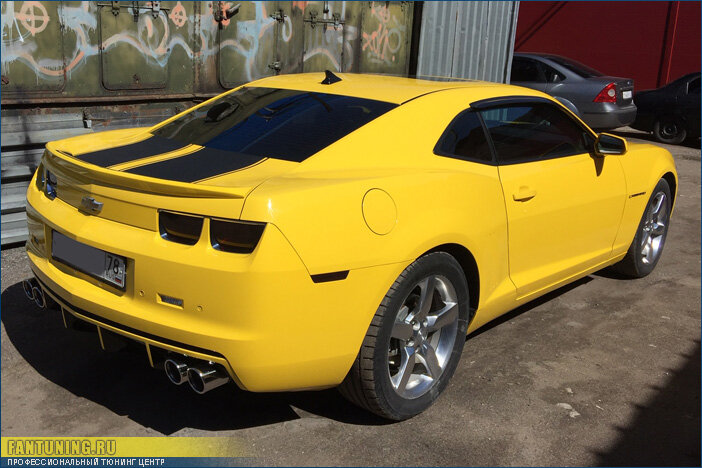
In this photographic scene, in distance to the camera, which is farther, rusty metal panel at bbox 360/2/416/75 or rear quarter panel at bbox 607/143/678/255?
rusty metal panel at bbox 360/2/416/75

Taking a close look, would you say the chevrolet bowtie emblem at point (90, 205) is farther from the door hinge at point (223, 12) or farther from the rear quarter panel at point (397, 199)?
the door hinge at point (223, 12)

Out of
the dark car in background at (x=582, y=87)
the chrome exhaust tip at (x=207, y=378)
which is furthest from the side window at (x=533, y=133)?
the dark car in background at (x=582, y=87)

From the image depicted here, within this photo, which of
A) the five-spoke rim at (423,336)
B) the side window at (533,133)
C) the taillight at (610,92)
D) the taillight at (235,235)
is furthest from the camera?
the taillight at (610,92)

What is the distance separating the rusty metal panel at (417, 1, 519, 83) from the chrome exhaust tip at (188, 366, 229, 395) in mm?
7774

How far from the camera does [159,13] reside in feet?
23.1

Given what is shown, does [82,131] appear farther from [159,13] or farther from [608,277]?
[608,277]

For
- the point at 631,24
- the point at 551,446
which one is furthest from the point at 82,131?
the point at 631,24

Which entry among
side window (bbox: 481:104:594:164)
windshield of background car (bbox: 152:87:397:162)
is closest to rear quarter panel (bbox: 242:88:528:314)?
→ windshield of background car (bbox: 152:87:397:162)

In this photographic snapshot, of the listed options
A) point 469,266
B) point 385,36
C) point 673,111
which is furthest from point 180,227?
point 673,111

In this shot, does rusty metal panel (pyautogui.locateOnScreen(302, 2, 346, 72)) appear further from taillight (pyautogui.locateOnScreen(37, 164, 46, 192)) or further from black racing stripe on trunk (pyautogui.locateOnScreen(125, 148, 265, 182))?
black racing stripe on trunk (pyautogui.locateOnScreen(125, 148, 265, 182))

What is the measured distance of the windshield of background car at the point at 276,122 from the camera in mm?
3582

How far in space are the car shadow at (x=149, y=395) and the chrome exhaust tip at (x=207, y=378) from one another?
244 mm

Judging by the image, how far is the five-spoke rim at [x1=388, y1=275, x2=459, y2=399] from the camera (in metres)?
3.50

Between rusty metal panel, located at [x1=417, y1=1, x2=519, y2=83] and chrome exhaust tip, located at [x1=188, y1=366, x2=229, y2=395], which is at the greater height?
rusty metal panel, located at [x1=417, y1=1, x2=519, y2=83]
